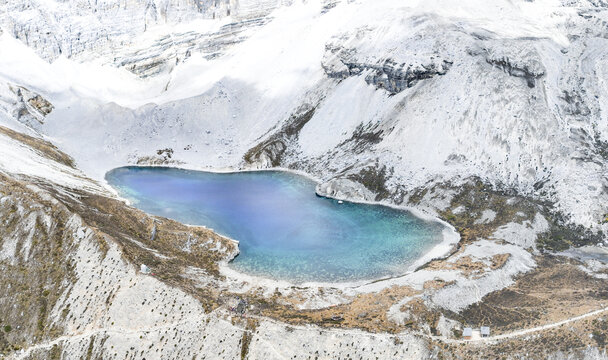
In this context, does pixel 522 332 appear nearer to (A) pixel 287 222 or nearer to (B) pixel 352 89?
(A) pixel 287 222

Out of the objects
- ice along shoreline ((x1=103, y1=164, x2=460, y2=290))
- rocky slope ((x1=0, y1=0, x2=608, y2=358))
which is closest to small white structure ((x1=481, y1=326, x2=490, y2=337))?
rocky slope ((x1=0, y1=0, x2=608, y2=358))

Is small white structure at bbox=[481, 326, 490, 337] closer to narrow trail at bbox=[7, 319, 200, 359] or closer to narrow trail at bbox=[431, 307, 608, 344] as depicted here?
narrow trail at bbox=[431, 307, 608, 344]

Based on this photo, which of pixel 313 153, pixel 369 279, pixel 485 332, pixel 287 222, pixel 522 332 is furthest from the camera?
pixel 313 153

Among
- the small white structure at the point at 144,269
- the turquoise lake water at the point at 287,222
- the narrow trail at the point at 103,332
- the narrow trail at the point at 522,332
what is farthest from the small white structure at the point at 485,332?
the small white structure at the point at 144,269

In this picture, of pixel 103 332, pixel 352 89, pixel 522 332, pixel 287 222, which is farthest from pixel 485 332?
pixel 352 89

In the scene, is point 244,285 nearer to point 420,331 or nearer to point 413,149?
point 420,331

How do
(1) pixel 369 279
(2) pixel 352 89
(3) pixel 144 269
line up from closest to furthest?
(3) pixel 144 269
(1) pixel 369 279
(2) pixel 352 89

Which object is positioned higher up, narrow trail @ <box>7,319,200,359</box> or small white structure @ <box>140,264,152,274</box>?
small white structure @ <box>140,264,152,274</box>

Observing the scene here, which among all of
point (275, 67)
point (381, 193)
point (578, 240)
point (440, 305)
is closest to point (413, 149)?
point (381, 193)
